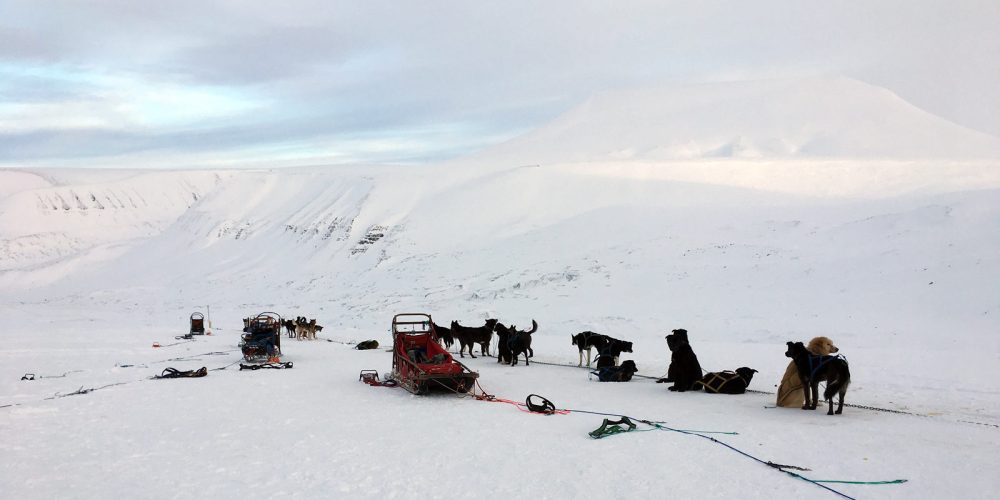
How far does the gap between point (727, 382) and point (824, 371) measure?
219cm

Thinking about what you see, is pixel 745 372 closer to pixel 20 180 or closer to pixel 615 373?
pixel 615 373

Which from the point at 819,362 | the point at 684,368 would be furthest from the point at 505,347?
the point at 819,362

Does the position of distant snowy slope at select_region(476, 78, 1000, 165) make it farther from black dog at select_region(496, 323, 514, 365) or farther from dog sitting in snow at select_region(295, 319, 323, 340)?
black dog at select_region(496, 323, 514, 365)

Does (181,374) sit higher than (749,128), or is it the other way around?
(749,128)

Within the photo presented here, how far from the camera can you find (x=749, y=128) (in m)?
72.2

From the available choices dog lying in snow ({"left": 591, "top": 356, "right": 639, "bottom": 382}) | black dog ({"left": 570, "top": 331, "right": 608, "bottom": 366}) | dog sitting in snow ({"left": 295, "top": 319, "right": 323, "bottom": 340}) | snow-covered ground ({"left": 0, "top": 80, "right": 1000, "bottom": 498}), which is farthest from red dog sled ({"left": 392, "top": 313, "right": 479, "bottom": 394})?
dog sitting in snow ({"left": 295, "top": 319, "right": 323, "bottom": 340})

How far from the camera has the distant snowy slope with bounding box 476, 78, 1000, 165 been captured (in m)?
61.8

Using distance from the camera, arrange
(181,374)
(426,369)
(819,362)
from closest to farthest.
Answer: (819,362) → (426,369) → (181,374)

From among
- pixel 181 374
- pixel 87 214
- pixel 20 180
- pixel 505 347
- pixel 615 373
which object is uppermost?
pixel 20 180

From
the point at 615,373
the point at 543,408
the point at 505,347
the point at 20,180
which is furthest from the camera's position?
the point at 20,180

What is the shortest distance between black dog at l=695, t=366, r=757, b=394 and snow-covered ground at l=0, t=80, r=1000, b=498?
0.68 meters

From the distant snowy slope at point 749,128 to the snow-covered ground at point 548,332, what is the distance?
1896cm

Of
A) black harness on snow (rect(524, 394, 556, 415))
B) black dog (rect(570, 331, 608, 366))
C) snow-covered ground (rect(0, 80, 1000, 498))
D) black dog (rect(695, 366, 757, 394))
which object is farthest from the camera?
black dog (rect(570, 331, 608, 366))

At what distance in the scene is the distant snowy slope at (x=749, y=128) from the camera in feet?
203
